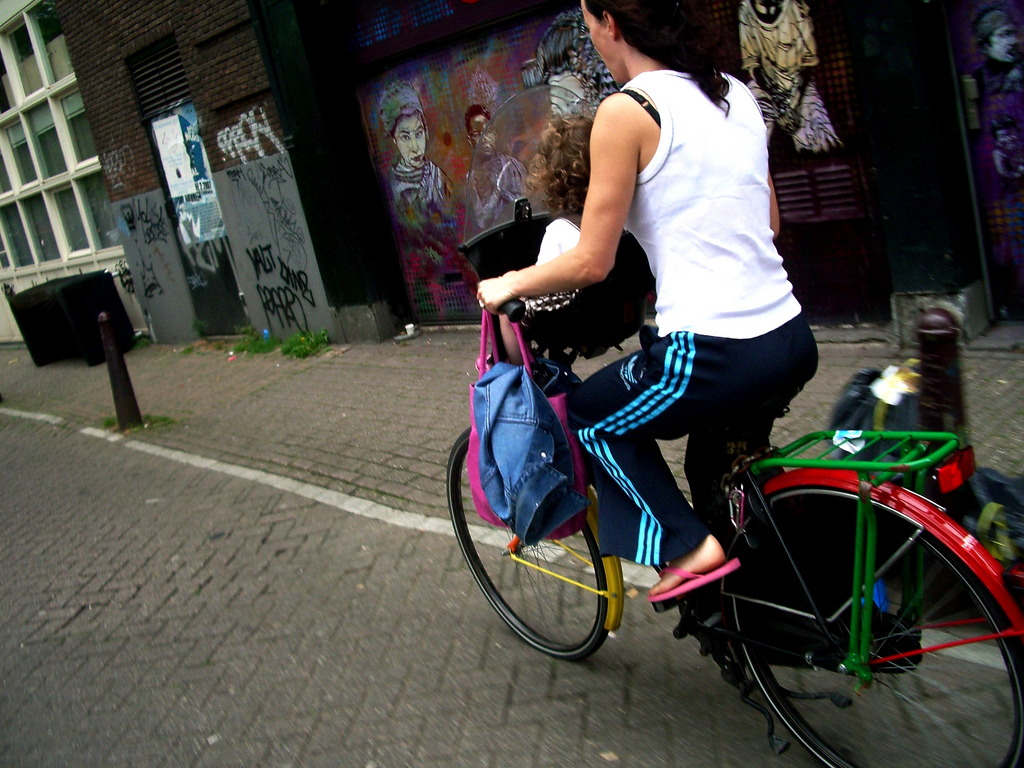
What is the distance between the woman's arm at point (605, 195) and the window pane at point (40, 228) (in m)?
15.5

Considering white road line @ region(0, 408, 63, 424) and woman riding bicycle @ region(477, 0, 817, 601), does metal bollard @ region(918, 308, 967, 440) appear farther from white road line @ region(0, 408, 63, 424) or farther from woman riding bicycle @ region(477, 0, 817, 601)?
white road line @ region(0, 408, 63, 424)

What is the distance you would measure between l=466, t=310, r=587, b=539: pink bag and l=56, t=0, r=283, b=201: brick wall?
7646 millimetres

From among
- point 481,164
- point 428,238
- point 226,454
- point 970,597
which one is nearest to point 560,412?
point 481,164

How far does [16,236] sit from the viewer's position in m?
16.0

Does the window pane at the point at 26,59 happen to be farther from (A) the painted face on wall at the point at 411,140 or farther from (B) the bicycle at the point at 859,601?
(B) the bicycle at the point at 859,601

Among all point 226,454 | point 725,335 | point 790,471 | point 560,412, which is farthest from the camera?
point 226,454

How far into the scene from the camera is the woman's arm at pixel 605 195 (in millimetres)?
1888

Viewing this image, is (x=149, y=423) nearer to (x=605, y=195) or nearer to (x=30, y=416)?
(x=30, y=416)

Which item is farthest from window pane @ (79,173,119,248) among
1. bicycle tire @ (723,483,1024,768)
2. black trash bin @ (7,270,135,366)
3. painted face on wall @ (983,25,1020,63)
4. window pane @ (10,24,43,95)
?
bicycle tire @ (723,483,1024,768)

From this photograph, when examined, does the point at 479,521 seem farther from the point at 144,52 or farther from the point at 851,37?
the point at 144,52

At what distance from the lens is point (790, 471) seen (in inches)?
84.3

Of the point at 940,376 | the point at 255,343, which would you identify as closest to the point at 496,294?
the point at 940,376

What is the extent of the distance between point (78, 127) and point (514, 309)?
45.3ft

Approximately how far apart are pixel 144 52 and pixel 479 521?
953cm
